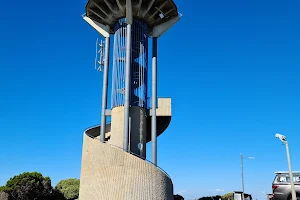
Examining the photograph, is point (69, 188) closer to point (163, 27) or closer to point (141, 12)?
point (163, 27)

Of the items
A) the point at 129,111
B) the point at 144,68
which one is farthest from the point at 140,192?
the point at 144,68

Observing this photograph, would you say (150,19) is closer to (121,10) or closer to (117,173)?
(121,10)

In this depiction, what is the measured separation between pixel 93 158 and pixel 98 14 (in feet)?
45.2

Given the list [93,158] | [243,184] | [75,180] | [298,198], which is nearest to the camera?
[298,198]

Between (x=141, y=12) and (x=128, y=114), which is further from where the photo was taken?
(x=141, y=12)

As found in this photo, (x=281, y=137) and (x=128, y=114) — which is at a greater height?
(x=128, y=114)

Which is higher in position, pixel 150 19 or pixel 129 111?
pixel 150 19

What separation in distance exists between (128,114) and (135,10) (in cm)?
996

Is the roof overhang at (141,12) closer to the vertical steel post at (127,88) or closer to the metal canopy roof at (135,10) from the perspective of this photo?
the metal canopy roof at (135,10)

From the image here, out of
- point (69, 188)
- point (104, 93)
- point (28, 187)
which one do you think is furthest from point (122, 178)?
point (69, 188)

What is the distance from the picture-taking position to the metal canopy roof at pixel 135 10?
29.6 m

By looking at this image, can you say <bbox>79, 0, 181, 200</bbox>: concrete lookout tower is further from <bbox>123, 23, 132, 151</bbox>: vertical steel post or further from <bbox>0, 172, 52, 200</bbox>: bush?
<bbox>0, 172, 52, 200</bbox>: bush

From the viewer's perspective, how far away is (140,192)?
23.4m

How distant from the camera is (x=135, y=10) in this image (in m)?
29.7
